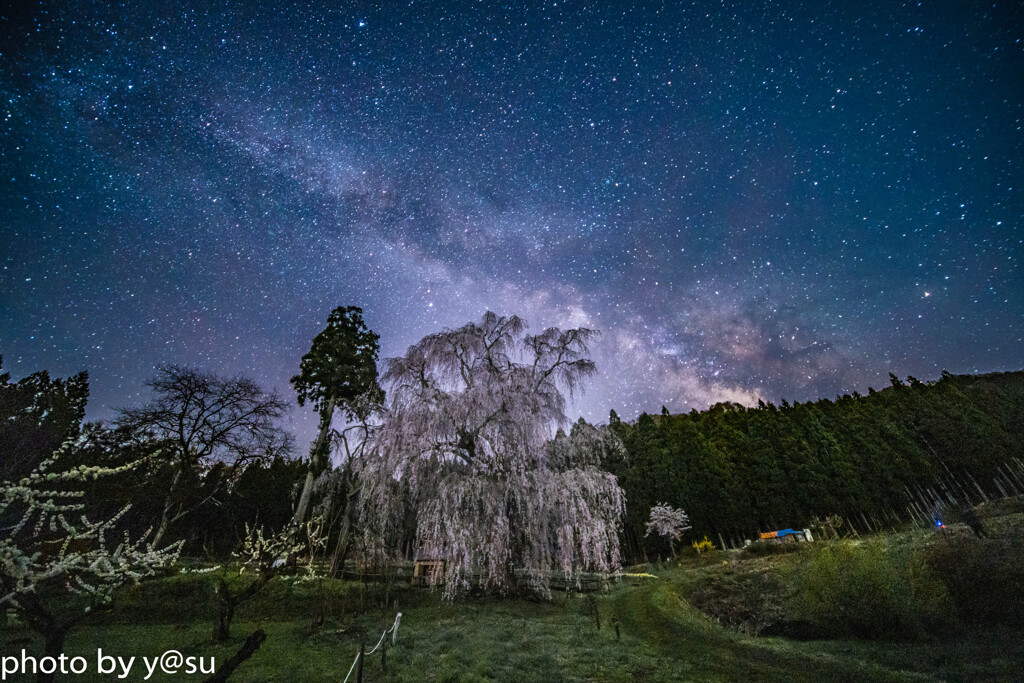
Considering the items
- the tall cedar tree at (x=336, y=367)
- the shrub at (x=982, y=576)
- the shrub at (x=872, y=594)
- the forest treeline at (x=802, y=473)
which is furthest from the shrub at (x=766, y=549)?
the tall cedar tree at (x=336, y=367)

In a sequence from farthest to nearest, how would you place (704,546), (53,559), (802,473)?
(802,473) → (704,546) → (53,559)

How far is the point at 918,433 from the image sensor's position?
45156mm

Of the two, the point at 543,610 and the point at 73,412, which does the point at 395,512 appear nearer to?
the point at 543,610

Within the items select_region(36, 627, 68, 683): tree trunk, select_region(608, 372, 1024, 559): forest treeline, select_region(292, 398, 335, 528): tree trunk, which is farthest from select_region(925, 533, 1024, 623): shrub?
select_region(608, 372, 1024, 559): forest treeline

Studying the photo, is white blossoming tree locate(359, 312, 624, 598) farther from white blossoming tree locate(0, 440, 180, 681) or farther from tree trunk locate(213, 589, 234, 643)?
white blossoming tree locate(0, 440, 180, 681)

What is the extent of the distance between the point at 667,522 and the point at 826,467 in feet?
56.3

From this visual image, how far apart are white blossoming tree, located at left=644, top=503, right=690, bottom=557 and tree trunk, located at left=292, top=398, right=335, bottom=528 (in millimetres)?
30205

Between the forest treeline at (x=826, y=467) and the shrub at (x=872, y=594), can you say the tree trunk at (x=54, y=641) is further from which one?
the forest treeline at (x=826, y=467)

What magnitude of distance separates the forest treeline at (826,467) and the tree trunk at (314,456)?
1128 inches

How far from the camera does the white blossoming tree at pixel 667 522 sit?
38656mm

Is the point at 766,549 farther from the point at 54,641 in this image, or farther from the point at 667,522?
the point at 54,641

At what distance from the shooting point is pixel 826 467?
134 ft

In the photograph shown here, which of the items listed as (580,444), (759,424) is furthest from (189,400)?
(759,424)

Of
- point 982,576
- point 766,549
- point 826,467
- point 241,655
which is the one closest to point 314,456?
point 241,655
